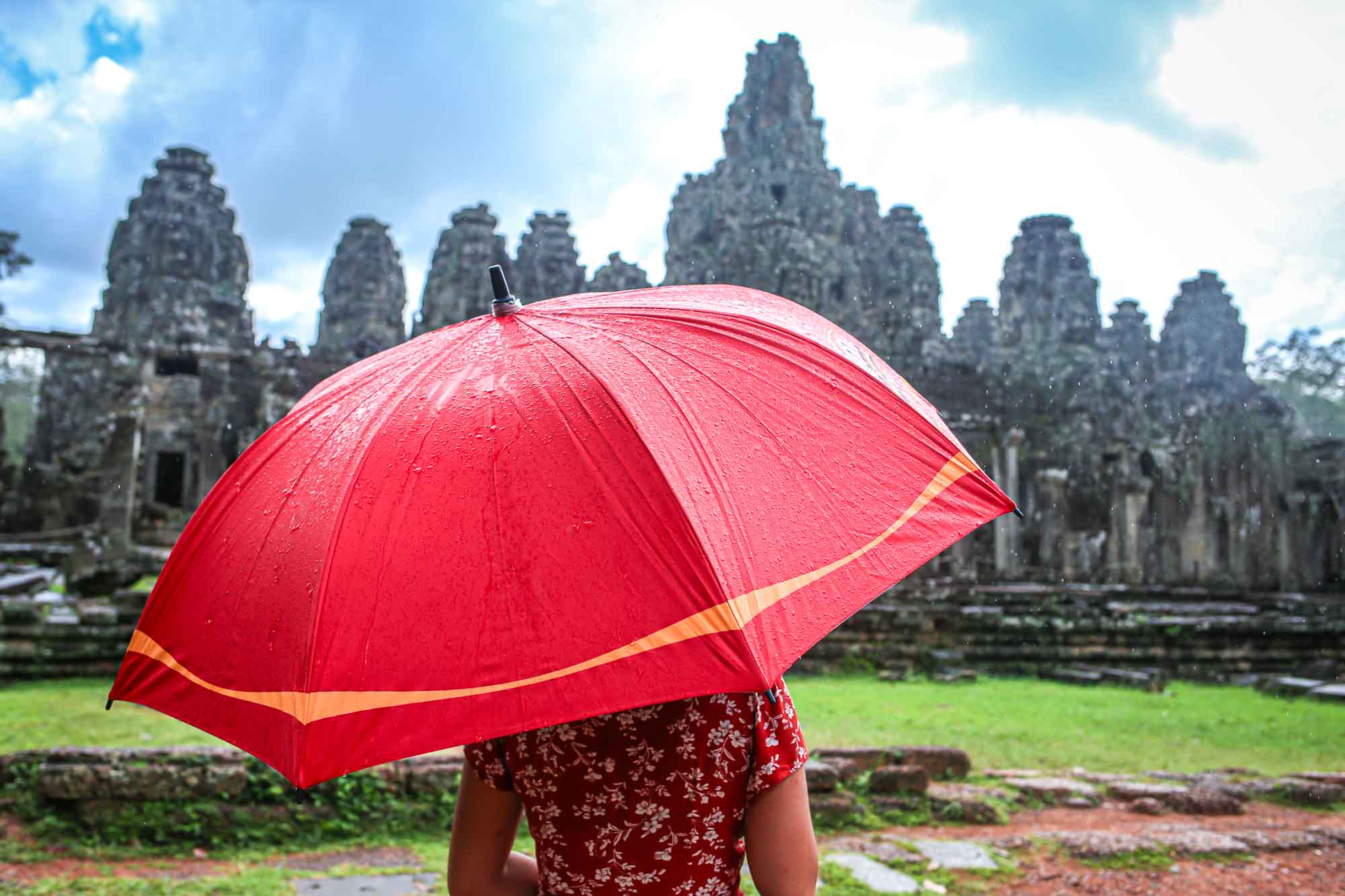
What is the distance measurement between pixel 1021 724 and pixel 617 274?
27885mm

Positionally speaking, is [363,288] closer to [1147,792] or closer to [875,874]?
A: [1147,792]

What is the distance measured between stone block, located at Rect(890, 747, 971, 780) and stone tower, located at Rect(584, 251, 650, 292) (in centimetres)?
2872

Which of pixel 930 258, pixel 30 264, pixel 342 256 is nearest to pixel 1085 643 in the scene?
pixel 930 258

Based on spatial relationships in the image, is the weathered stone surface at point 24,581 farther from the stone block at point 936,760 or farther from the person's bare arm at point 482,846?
the person's bare arm at point 482,846

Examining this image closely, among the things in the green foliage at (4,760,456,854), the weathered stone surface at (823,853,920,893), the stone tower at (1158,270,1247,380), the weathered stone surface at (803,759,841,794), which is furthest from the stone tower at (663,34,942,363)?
the weathered stone surface at (823,853,920,893)

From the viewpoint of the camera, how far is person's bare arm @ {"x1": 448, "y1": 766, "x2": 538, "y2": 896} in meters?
1.87

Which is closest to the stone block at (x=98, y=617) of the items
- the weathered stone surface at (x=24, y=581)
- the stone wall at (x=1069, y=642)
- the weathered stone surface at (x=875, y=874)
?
the weathered stone surface at (x=24, y=581)

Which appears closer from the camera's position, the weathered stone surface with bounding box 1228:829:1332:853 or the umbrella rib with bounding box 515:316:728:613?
the umbrella rib with bounding box 515:316:728:613

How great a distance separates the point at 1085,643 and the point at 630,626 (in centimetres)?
1360

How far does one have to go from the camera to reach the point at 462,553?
4.73 feet

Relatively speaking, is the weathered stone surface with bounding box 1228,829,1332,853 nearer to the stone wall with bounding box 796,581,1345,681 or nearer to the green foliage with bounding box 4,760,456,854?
the green foliage with bounding box 4,760,456,854

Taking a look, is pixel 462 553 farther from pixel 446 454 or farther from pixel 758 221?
pixel 758 221

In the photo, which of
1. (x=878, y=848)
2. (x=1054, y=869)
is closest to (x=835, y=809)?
(x=878, y=848)

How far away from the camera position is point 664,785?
5.27 ft
